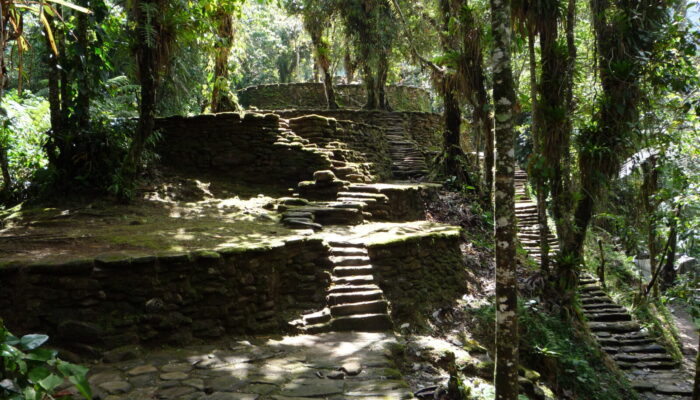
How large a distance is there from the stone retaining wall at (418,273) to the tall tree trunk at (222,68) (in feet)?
20.3

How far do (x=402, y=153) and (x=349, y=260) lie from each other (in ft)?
26.7

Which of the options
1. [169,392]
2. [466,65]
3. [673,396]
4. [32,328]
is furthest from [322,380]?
[466,65]

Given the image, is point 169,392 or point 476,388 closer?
point 169,392

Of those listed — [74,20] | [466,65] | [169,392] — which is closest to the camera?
[169,392]

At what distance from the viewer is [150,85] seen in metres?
8.06

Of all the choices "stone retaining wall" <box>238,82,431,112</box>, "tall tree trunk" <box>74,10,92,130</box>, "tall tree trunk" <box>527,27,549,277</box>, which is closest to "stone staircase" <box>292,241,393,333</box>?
"tall tree trunk" <box>527,27,549,277</box>

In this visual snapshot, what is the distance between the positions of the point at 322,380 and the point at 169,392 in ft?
3.96

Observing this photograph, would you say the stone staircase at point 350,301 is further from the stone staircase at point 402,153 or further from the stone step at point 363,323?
the stone staircase at point 402,153

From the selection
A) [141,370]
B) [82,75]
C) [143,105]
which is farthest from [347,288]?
[82,75]

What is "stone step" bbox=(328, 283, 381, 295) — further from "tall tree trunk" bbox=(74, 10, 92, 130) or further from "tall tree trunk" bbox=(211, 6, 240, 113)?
"tall tree trunk" bbox=(211, 6, 240, 113)

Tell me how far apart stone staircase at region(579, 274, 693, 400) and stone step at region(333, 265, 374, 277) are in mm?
5230

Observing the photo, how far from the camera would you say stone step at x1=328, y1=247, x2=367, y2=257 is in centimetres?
658

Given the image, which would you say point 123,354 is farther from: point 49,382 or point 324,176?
point 324,176

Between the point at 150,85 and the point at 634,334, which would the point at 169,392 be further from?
the point at 634,334
